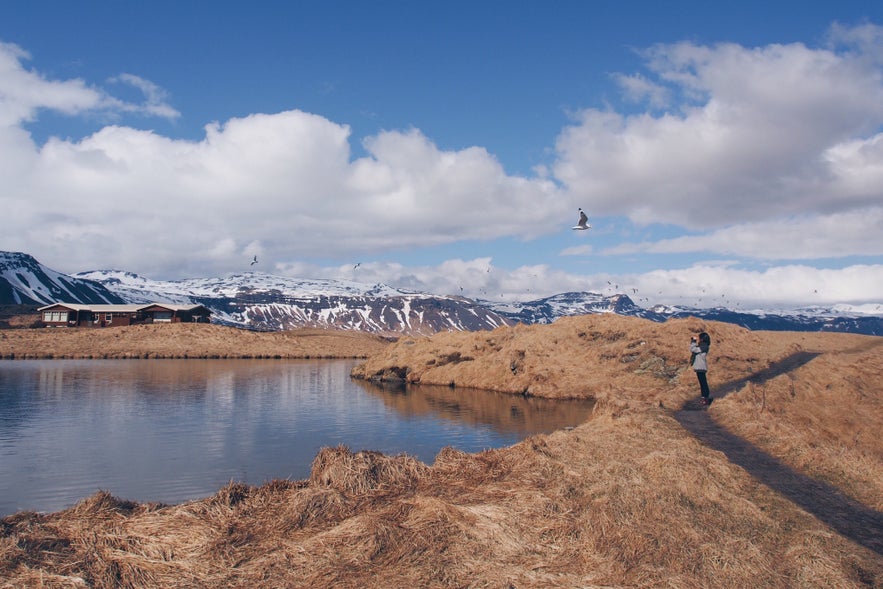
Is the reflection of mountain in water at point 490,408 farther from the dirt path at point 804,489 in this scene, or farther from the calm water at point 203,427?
the dirt path at point 804,489

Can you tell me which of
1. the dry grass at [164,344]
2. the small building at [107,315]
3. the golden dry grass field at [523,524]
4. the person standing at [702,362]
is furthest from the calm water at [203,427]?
the small building at [107,315]

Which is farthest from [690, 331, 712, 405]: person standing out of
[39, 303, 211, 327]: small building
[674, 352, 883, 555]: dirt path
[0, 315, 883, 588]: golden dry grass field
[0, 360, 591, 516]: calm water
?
[39, 303, 211, 327]: small building

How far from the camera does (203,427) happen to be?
26.1m

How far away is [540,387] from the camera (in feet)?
130

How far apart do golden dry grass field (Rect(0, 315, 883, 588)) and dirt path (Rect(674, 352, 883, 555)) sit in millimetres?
57

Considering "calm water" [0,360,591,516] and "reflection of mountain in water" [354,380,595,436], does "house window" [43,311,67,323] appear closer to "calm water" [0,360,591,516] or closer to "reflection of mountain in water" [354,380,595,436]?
"calm water" [0,360,591,516]

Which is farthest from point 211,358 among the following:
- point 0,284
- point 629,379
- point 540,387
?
point 0,284

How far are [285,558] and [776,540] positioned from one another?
24.4 ft

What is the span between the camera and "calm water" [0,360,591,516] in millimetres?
17250

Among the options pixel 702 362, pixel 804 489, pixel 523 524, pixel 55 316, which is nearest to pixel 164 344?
pixel 55 316

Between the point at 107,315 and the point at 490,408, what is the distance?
97563mm

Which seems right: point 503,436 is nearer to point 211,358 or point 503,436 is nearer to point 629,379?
point 629,379

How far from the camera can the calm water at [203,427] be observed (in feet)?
56.6

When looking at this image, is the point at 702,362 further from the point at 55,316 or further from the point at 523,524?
the point at 55,316
